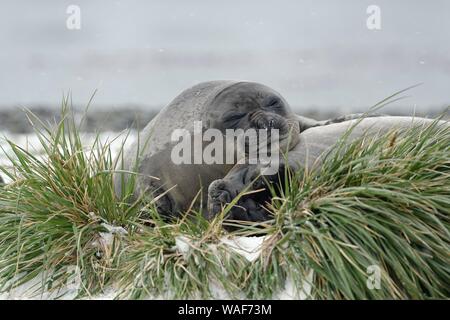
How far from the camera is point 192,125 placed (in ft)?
17.1

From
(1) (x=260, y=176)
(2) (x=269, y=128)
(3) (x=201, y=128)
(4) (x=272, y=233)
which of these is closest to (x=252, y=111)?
(2) (x=269, y=128)

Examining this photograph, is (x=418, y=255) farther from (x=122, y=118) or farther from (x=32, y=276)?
(x=122, y=118)

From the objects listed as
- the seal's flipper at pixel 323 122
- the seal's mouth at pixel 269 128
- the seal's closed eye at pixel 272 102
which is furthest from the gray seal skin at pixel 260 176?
the seal's flipper at pixel 323 122

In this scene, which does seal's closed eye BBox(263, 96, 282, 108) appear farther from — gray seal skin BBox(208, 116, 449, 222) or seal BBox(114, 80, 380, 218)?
gray seal skin BBox(208, 116, 449, 222)

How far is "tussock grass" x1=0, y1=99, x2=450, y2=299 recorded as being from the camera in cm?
394

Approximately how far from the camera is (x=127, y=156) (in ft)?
18.9

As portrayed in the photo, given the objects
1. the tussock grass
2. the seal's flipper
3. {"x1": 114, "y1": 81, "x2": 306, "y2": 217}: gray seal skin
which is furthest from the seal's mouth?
the seal's flipper

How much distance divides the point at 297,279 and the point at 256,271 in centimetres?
20

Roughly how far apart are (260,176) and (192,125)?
30.0 inches

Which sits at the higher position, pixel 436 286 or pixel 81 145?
pixel 81 145

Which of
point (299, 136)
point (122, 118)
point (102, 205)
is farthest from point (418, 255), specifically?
point (122, 118)

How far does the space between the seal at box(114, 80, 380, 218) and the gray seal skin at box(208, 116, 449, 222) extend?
0.46ft

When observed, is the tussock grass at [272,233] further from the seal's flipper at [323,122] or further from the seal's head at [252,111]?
the seal's flipper at [323,122]

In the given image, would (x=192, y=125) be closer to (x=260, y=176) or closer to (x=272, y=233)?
(x=260, y=176)
